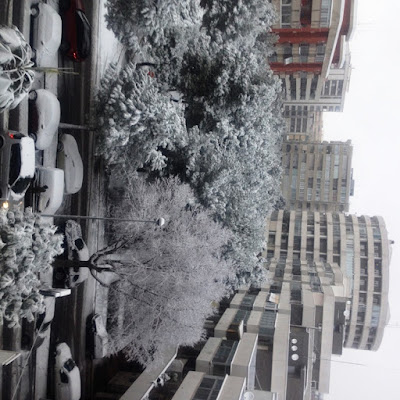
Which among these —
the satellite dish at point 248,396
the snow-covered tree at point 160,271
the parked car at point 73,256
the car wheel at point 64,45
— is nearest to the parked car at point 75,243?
the parked car at point 73,256

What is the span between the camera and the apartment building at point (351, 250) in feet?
190

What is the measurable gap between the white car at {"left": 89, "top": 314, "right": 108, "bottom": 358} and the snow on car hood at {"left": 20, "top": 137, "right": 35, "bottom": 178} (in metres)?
8.88

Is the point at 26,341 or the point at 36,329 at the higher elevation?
the point at 36,329

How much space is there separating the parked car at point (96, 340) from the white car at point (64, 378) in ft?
6.17

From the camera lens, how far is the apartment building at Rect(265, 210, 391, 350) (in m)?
58.0

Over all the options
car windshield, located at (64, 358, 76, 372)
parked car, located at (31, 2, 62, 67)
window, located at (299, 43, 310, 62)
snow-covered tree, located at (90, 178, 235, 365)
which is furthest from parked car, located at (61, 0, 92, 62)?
window, located at (299, 43, 310, 62)

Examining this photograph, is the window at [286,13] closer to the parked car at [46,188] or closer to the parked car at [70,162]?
Result: the parked car at [70,162]

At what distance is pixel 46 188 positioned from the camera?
18.5 m

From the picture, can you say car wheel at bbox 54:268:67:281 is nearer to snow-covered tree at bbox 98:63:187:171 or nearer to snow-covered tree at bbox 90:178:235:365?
snow-covered tree at bbox 90:178:235:365

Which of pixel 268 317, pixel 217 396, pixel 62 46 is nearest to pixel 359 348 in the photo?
pixel 268 317

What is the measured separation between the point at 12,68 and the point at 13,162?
464 centimetres

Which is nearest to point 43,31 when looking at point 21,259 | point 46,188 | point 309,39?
point 46,188

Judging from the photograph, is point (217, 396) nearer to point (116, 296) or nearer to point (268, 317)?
point (116, 296)

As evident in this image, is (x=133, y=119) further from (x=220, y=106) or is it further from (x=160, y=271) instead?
(x=160, y=271)
